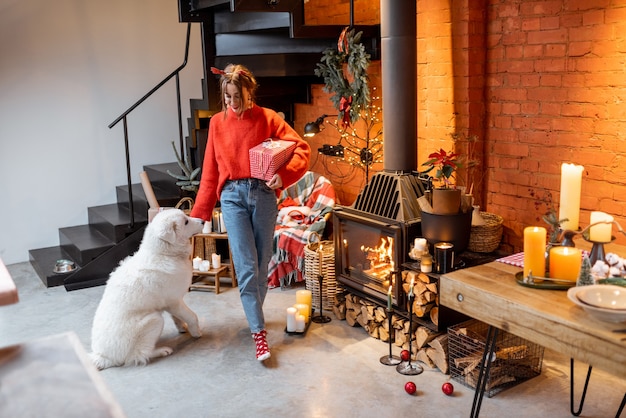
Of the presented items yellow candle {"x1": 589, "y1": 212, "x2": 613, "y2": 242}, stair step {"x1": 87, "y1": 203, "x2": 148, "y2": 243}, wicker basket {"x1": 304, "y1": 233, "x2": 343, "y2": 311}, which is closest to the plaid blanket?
wicker basket {"x1": 304, "y1": 233, "x2": 343, "y2": 311}

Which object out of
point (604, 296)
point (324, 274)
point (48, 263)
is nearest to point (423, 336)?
point (324, 274)

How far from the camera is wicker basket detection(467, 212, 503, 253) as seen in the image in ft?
11.3

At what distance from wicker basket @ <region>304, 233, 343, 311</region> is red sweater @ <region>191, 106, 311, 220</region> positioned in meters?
0.75

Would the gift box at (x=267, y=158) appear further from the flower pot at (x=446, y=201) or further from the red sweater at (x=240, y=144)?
the flower pot at (x=446, y=201)

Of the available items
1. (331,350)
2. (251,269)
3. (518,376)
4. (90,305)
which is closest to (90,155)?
(90,305)

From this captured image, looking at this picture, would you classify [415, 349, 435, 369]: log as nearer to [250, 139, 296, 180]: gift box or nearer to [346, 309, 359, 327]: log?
[346, 309, 359, 327]: log

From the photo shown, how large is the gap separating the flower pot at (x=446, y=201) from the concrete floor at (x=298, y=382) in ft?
2.65

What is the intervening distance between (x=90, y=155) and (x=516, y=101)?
3.72m

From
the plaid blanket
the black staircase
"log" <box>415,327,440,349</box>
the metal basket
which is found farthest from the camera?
the plaid blanket

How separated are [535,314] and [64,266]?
13.0ft

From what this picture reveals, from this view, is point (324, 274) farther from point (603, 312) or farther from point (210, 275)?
point (603, 312)

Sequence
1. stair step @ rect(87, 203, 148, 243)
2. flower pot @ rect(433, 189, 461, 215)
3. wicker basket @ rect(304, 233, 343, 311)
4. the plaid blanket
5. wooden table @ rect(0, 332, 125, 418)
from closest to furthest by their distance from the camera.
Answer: wooden table @ rect(0, 332, 125, 418) → flower pot @ rect(433, 189, 461, 215) → wicker basket @ rect(304, 233, 343, 311) → the plaid blanket → stair step @ rect(87, 203, 148, 243)

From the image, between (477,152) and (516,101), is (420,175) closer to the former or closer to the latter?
(477,152)

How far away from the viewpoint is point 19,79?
5.45 metres
